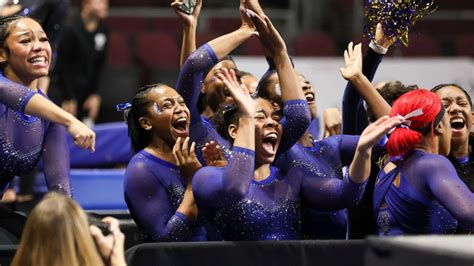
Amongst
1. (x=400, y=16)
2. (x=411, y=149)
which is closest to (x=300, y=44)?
(x=400, y=16)

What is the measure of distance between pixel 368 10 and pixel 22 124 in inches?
57.1

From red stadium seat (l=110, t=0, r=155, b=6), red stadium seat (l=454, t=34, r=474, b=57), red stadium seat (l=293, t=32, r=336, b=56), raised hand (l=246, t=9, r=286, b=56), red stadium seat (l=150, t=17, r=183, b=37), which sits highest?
raised hand (l=246, t=9, r=286, b=56)

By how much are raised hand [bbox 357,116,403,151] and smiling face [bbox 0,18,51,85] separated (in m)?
1.33

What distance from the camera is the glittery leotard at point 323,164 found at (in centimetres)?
358

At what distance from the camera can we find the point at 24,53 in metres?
3.70

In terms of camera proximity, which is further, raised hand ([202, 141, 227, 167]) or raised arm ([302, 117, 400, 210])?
raised hand ([202, 141, 227, 167])

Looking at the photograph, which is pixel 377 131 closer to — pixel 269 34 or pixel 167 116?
pixel 269 34

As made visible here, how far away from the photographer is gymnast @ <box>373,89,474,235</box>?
3.14m

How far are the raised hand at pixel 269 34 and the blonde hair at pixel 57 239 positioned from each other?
1360 mm

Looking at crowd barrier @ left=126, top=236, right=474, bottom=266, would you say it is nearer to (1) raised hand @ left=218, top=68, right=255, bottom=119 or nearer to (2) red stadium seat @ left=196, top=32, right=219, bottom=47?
(1) raised hand @ left=218, top=68, right=255, bottom=119

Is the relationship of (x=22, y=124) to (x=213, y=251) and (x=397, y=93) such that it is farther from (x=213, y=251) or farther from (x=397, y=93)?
(x=397, y=93)

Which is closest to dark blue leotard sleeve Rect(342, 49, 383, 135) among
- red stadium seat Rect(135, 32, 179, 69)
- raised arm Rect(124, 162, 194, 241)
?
raised arm Rect(124, 162, 194, 241)

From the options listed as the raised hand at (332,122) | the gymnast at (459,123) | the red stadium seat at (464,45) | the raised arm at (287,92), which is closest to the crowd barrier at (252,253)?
the raised arm at (287,92)

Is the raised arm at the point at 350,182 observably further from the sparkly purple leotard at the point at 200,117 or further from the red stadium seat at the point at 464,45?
the red stadium seat at the point at 464,45
